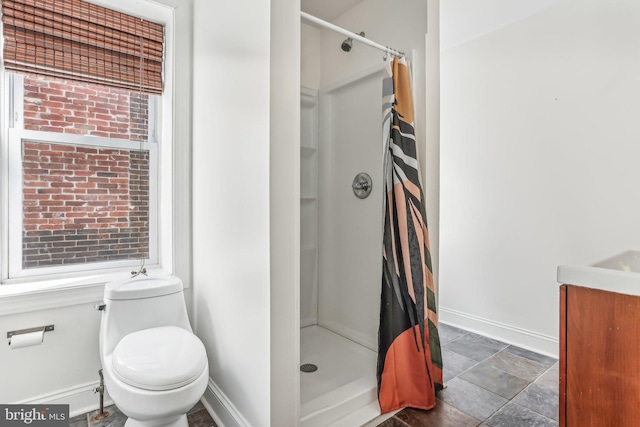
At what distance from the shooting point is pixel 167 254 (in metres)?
2.15

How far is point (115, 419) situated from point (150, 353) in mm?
627

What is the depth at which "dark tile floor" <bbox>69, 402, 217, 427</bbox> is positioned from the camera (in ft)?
5.59

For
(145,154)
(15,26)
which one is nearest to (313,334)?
(145,154)

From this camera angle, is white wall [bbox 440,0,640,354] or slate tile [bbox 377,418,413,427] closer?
slate tile [bbox 377,418,413,427]

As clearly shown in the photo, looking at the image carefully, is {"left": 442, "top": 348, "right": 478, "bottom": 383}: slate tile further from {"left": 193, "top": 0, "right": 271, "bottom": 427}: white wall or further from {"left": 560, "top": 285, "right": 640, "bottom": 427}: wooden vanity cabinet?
{"left": 560, "top": 285, "right": 640, "bottom": 427}: wooden vanity cabinet

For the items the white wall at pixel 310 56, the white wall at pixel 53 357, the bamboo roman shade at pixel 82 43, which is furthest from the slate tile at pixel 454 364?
the bamboo roman shade at pixel 82 43

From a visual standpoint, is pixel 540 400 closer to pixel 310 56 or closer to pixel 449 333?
pixel 449 333

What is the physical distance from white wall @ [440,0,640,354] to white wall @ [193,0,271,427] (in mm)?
2107

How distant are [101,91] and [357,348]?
2.29 meters

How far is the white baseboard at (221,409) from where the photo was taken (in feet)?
5.31

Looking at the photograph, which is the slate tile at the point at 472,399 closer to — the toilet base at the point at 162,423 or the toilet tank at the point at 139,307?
the toilet base at the point at 162,423

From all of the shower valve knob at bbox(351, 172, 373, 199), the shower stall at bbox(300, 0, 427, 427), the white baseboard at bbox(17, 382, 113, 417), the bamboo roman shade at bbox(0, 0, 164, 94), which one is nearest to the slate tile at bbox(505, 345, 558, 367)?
the shower stall at bbox(300, 0, 427, 427)

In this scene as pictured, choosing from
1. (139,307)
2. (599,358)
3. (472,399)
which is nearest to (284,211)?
(139,307)

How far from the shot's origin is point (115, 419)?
68.6 inches
